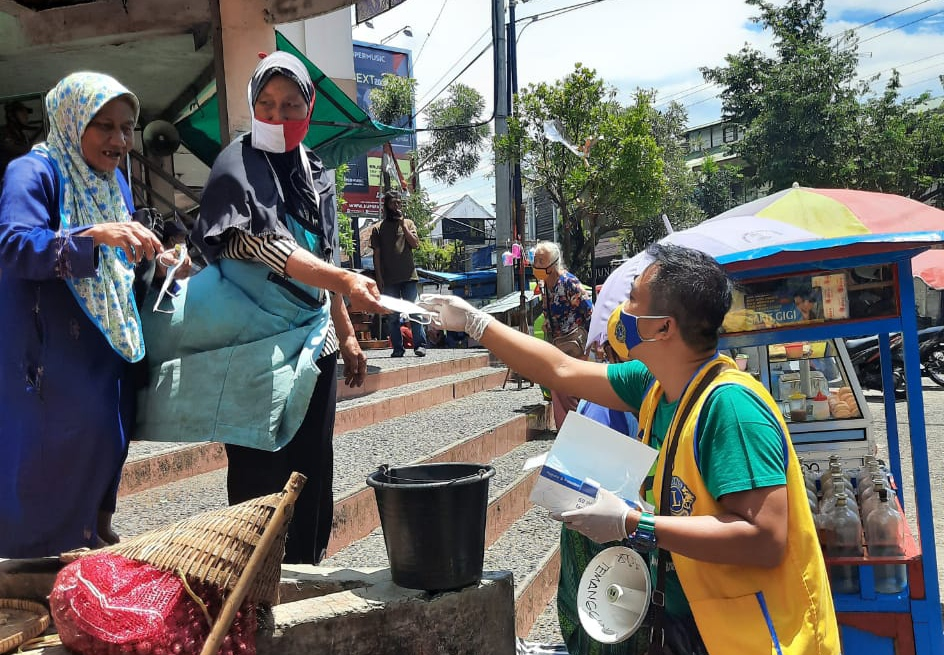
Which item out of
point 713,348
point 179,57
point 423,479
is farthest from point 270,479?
point 179,57

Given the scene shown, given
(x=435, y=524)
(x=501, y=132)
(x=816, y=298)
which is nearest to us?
(x=435, y=524)

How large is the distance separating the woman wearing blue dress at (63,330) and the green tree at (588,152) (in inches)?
568

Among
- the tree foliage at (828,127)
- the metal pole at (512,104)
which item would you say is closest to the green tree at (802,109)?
the tree foliage at (828,127)

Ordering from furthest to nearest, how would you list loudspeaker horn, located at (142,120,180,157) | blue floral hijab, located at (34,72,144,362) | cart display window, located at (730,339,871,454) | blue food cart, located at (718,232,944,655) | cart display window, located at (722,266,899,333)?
loudspeaker horn, located at (142,120,180,157), cart display window, located at (730,339,871,454), cart display window, located at (722,266,899,333), blue food cart, located at (718,232,944,655), blue floral hijab, located at (34,72,144,362)

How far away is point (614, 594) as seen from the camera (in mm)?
1861

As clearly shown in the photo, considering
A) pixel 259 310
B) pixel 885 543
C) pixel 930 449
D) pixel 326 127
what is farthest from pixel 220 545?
pixel 930 449

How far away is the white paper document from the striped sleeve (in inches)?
38.2

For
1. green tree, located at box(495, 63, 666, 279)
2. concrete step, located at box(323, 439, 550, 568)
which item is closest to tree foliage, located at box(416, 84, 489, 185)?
green tree, located at box(495, 63, 666, 279)

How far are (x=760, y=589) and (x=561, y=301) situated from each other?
5078 millimetres

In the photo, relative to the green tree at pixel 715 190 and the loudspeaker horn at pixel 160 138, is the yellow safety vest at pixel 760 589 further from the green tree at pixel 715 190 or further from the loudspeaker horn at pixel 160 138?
the green tree at pixel 715 190

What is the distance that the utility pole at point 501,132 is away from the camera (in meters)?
15.6

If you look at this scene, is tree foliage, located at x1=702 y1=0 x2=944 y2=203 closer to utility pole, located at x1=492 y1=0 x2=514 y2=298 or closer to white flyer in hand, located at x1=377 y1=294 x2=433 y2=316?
utility pole, located at x1=492 y1=0 x2=514 y2=298

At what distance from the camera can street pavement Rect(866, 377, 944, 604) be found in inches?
197

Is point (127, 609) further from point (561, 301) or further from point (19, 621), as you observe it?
point (561, 301)
